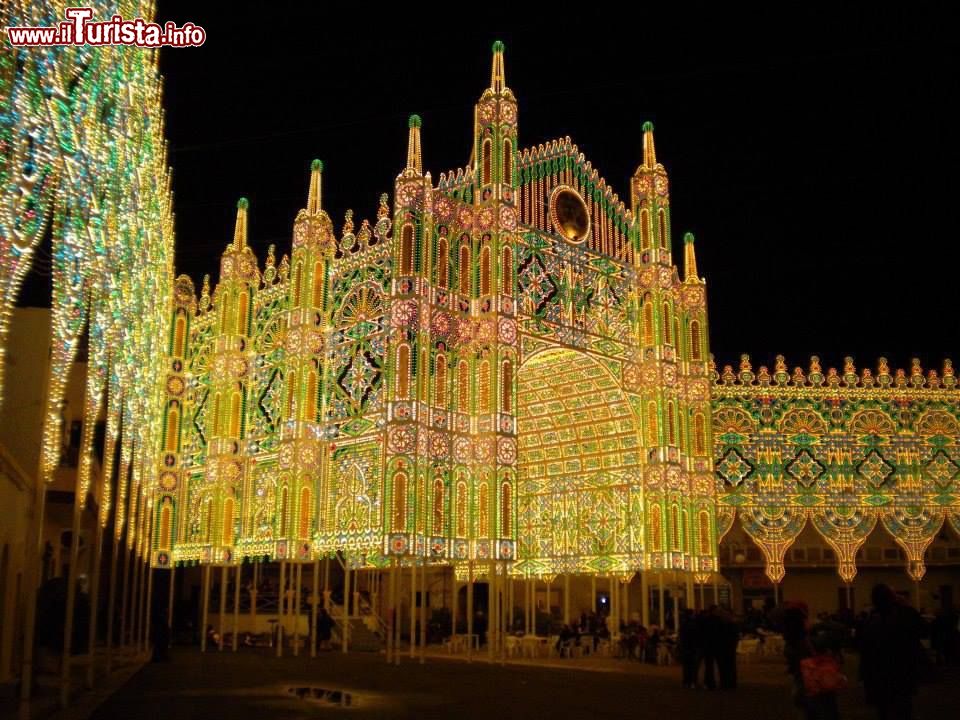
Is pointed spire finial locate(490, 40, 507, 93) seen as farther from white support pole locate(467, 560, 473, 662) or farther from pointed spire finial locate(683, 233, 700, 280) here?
white support pole locate(467, 560, 473, 662)

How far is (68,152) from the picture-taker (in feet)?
32.6

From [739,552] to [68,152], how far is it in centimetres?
3764

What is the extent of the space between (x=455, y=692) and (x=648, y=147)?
2128 cm

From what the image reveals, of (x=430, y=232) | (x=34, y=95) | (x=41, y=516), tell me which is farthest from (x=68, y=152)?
(x=430, y=232)

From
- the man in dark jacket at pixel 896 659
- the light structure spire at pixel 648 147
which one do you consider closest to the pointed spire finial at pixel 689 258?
the light structure spire at pixel 648 147

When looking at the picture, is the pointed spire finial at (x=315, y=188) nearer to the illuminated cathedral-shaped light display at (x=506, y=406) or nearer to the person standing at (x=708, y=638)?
the illuminated cathedral-shaped light display at (x=506, y=406)

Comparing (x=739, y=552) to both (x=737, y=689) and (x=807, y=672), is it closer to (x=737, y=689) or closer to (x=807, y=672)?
(x=737, y=689)

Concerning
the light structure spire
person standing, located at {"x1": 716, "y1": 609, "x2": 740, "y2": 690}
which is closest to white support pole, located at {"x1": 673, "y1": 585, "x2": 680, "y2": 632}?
person standing, located at {"x1": 716, "y1": 609, "x2": 740, "y2": 690}

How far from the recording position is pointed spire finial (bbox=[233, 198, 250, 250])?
3447cm

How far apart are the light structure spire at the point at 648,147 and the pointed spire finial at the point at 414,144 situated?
9482mm

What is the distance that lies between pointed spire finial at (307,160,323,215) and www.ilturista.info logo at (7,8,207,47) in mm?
16373

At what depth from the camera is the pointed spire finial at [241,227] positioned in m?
34.5

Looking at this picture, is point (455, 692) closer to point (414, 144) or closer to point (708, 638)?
point (708, 638)

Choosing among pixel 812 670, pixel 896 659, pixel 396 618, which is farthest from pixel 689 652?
pixel 812 670
